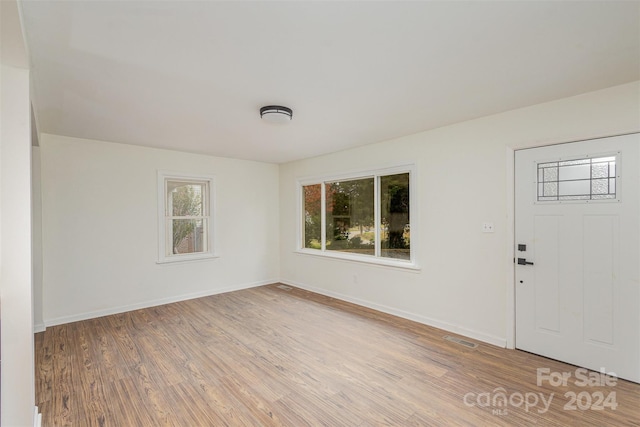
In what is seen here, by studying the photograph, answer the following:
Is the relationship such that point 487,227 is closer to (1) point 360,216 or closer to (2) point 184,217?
(1) point 360,216

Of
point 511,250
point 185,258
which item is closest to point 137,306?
point 185,258

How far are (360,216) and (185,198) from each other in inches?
119

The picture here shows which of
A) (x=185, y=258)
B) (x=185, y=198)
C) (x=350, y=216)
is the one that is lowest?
(x=185, y=258)

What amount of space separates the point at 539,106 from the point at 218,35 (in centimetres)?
298

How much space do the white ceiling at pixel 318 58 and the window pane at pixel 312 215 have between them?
2355 mm

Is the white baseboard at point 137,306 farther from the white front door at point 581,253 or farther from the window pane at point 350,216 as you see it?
the white front door at point 581,253

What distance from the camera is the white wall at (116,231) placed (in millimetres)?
3809

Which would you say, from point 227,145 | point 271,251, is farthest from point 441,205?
point 271,251

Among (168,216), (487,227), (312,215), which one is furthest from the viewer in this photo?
(312,215)

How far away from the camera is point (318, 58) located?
2.00m

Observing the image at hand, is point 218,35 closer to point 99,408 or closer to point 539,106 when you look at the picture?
point 99,408

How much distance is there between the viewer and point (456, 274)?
11.4 feet

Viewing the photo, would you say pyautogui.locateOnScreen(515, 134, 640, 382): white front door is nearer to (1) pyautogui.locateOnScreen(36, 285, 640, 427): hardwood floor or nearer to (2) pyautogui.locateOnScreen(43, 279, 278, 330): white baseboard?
(1) pyautogui.locateOnScreen(36, 285, 640, 427): hardwood floor

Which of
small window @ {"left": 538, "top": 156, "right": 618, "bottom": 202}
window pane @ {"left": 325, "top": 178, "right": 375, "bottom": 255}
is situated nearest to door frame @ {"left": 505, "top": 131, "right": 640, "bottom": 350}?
small window @ {"left": 538, "top": 156, "right": 618, "bottom": 202}
